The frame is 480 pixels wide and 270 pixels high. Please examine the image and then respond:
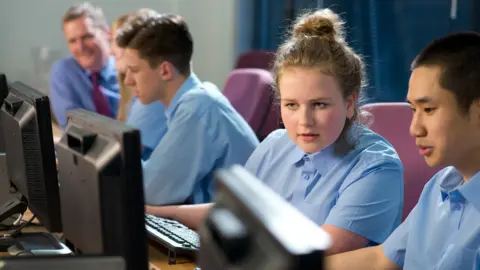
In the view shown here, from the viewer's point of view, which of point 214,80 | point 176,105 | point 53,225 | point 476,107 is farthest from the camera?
point 214,80

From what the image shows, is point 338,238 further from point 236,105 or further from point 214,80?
point 214,80

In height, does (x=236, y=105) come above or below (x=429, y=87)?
below

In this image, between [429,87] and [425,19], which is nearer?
[429,87]

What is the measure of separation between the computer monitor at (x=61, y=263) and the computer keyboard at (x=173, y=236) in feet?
2.31

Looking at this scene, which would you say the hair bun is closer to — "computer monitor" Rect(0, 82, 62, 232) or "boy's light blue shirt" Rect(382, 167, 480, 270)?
"boy's light blue shirt" Rect(382, 167, 480, 270)

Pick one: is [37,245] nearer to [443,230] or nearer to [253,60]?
[443,230]

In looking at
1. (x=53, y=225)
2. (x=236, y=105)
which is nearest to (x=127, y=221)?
(x=53, y=225)

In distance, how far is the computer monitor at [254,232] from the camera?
64 centimetres

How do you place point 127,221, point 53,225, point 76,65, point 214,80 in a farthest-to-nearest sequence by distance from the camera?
point 214,80 < point 76,65 < point 53,225 < point 127,221

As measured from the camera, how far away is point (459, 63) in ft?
5.18

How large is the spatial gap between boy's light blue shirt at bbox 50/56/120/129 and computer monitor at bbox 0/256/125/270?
301 centimetres

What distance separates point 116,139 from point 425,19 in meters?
2.75

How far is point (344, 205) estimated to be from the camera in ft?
6.18

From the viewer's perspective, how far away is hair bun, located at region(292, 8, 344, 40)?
2.00 meters
